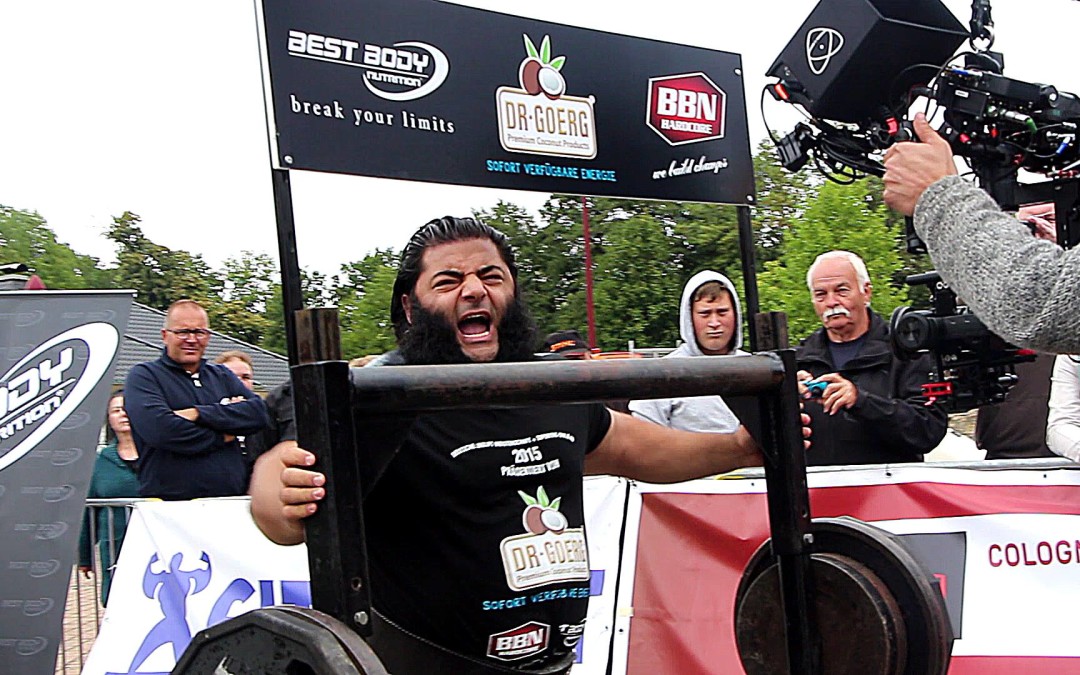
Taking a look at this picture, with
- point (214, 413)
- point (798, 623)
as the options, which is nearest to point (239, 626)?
point (798, 623)

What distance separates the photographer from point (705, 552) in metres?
4.43

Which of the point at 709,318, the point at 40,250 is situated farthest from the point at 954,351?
the point at 40,250

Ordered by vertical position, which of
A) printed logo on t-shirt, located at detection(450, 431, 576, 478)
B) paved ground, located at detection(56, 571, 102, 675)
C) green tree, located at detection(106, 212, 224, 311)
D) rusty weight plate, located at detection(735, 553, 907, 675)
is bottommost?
paved ground, located at detection(56, 571, 102, 675)

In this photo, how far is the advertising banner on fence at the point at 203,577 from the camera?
4.45m

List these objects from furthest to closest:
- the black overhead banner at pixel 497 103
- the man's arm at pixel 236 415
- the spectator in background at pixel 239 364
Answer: the spectator in background at pixel 239 364 < the man's arm at pixel 236 415 < the black overhead banner at pixel 497 103

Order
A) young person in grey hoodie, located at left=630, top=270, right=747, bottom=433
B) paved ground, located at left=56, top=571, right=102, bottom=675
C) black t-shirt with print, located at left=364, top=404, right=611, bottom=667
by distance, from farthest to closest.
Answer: paved ground, located at left=56, top=571, right=102, bottom=675
young person in grey hoodie, located at left=630, top=270, right=747, bottom=433
black t-shirt with print, located at left=364, top=404, right=611, bottom=667

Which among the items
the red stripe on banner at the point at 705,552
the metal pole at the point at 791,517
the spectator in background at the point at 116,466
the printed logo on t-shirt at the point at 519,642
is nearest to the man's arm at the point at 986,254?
the metal pole at the point at 791,517

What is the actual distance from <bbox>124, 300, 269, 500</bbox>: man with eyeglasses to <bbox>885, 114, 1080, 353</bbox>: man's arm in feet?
14.1

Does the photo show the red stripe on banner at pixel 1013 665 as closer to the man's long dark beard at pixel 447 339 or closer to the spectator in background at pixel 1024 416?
the spectator in background at pixel 1024 416

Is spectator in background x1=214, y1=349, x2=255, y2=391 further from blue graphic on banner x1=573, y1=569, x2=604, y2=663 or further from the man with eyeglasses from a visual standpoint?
blue graphic on banner x1=573, y1=569, x2=604, y2=663

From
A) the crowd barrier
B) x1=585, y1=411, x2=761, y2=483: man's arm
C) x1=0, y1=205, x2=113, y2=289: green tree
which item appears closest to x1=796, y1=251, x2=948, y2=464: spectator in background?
the crowd barrier

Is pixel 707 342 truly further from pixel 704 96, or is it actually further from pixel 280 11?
pixel 280 11

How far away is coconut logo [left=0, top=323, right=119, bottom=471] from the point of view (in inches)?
179

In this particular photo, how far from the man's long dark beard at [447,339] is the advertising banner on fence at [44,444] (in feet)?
8.19
